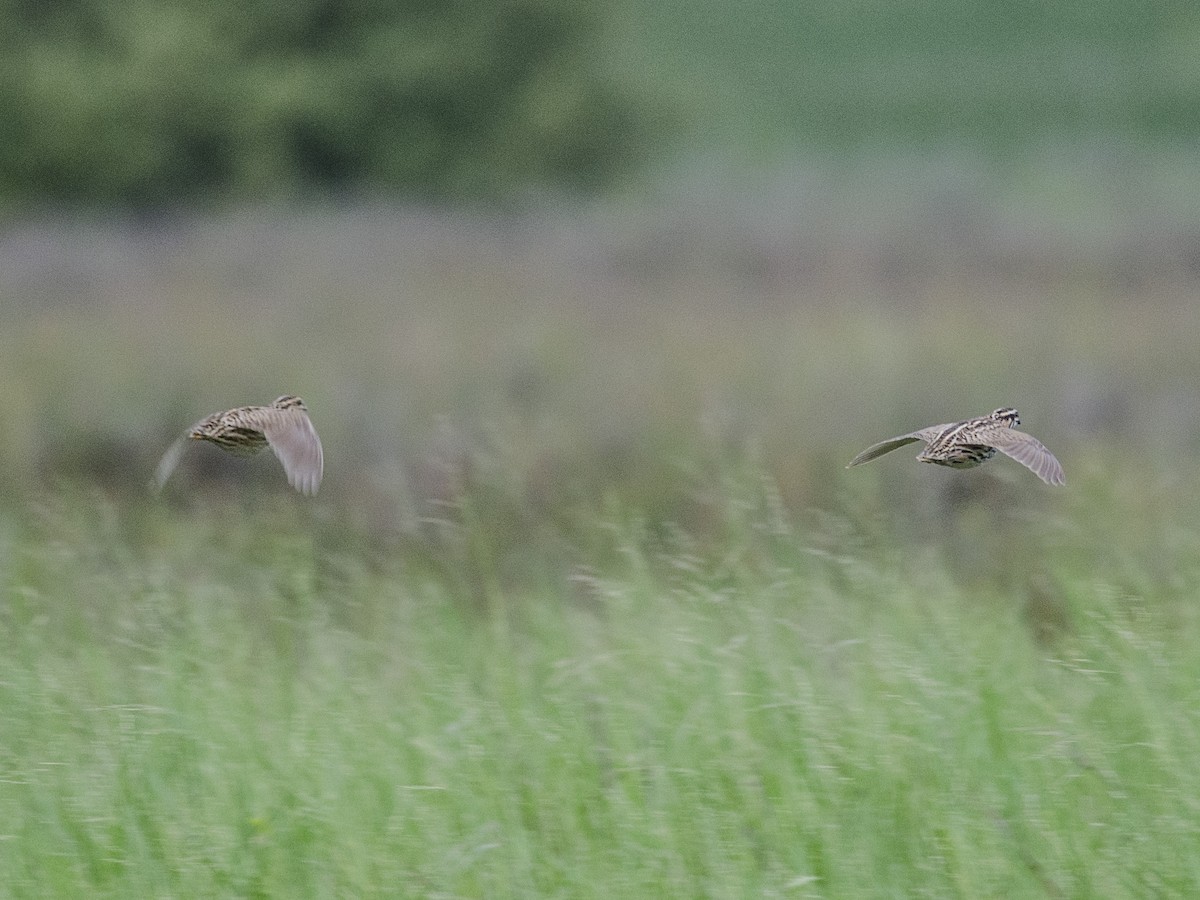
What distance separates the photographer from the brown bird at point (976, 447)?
212 centimetres

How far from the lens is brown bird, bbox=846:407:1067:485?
6.94 feet

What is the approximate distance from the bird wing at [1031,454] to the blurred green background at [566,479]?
2.62ft

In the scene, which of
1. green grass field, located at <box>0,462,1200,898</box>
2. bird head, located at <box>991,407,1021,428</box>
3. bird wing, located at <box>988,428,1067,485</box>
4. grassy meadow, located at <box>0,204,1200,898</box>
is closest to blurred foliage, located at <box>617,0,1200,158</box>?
grassy meadow, located at <box>0,204,1200,898</box>

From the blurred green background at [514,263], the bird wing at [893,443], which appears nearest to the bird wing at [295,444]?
the bird wing at [893,443]

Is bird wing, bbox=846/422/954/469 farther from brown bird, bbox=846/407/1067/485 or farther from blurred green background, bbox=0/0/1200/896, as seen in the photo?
blurred green background, bbox=0/0/1200/896

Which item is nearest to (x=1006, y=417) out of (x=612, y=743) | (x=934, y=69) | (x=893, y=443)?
(x=893, y=443)

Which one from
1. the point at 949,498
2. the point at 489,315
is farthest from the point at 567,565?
the point at 489,315

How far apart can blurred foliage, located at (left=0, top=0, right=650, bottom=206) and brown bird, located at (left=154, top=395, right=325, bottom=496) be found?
36.6 ft

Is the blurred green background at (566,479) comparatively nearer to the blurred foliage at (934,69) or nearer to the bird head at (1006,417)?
the blurred foliage at (934,69)

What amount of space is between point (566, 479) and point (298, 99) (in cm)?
721

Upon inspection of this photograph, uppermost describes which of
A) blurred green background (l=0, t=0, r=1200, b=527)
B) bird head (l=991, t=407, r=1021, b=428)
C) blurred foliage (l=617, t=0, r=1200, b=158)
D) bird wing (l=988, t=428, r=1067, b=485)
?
blurred foliage (l=617, t=0, r=1200, b=158)

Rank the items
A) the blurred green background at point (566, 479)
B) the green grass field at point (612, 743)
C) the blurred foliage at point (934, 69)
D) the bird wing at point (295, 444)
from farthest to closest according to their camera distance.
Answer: the blurred foliage at point (934, 69)
the blurred green background at point (566, 479)
the green grass field at point (612, 743)
the bird wing at point (295, 444)

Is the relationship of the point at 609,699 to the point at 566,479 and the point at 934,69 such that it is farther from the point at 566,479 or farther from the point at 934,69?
the point at 934,69

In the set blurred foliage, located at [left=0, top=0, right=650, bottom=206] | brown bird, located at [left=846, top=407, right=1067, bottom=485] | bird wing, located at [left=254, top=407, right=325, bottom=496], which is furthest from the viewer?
blurred foliage, located at [left=0, top=0, right=650, bottom=206]
